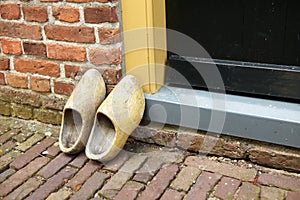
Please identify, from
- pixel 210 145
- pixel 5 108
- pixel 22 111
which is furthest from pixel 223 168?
pixel 5 108

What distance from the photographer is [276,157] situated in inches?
66.1

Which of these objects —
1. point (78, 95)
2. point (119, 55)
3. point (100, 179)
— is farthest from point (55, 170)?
point (119, 55)

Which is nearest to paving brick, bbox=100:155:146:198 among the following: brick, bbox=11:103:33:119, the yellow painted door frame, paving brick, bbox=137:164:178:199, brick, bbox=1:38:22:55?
paving brick, bbox=137:164:178:199

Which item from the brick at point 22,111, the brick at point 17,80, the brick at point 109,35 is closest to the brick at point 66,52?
the brick at point 109,35

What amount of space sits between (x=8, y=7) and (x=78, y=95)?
22.6 inches

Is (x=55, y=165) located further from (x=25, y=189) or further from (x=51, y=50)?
(x=51, y=50)

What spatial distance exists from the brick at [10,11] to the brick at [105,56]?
1.38 ft

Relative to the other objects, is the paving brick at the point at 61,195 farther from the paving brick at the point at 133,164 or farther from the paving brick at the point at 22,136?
the paving brick at the point at 22,136

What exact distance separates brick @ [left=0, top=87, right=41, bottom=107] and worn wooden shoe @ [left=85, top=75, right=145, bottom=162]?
0.48 m

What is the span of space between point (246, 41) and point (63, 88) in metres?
0.91

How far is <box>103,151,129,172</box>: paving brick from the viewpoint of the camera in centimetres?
175

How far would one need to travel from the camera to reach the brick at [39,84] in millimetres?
2035

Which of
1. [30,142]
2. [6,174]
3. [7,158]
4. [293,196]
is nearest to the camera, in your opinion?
[293,196]

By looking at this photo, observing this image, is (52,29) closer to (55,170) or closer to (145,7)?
(145,7)
